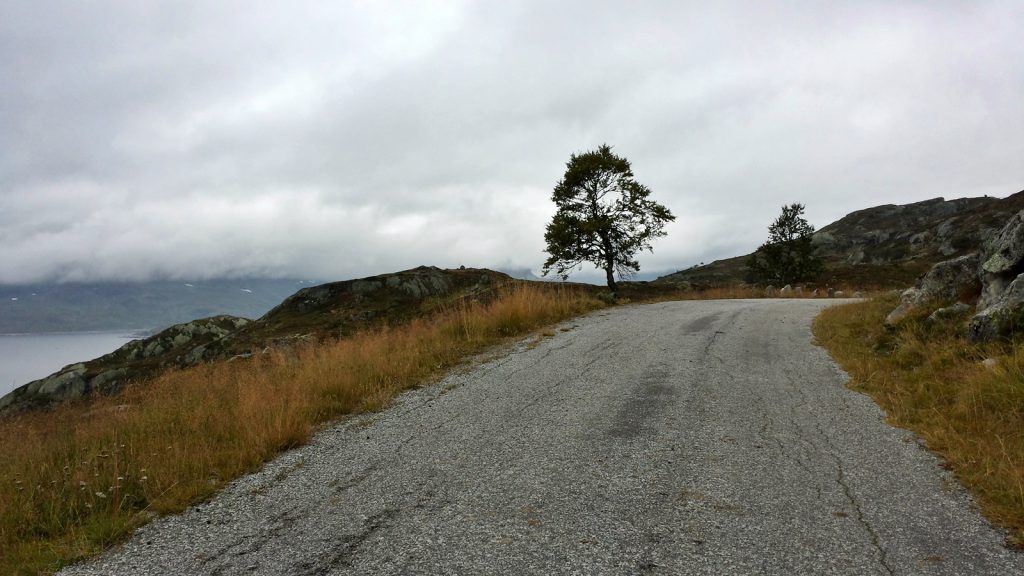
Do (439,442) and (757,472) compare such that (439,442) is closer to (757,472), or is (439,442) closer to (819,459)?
(757,472)

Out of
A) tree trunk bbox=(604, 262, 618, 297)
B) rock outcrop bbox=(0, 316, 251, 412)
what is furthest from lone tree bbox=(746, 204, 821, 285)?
rock outcrop bbox=(0, 316, 251, 412)

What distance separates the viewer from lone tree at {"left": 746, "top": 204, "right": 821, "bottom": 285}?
39344 millimetres

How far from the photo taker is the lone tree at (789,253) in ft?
129

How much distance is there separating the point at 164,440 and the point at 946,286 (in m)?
13.4

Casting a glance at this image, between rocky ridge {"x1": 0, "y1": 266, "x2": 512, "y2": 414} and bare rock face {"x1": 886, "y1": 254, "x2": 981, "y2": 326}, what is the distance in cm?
2215

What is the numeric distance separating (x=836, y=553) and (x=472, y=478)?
2757 mm

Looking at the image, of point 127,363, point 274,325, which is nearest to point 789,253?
point 274,325

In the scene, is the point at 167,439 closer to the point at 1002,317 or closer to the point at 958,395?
the point at 958,395

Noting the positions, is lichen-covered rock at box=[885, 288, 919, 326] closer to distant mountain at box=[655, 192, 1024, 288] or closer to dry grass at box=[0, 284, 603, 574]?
dry grass at box=[0, 284, 603, 574]

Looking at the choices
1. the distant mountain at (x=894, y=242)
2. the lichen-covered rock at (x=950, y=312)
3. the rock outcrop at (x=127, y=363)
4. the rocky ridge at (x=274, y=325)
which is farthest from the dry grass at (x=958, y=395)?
the rock outcrop at (x=127, y=363)

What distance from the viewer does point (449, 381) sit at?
8.73 m

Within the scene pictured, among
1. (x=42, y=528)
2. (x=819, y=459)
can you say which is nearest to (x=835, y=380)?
(x=819, y=459)

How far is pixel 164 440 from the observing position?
5.79m

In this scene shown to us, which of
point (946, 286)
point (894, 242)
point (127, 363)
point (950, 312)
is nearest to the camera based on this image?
point (950, 312)
